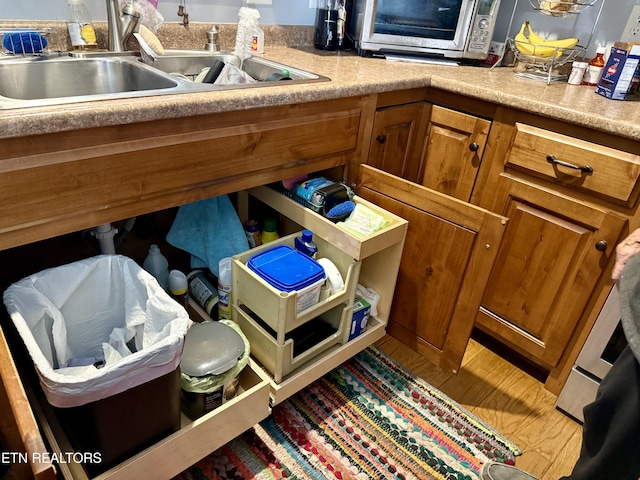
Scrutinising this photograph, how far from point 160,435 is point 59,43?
109cm

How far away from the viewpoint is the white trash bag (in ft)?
2.51

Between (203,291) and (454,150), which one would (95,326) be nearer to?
(203,291)

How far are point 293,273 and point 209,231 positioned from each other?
420 mm

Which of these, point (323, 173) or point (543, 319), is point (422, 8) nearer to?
point (323, 173)

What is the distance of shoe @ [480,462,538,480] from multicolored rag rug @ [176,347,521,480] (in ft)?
0.12

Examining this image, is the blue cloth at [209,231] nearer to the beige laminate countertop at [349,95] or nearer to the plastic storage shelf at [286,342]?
the plastic storage shelf at [286,342]

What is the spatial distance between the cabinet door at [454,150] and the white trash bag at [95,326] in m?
1.03

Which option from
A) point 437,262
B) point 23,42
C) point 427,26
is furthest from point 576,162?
point 23,42

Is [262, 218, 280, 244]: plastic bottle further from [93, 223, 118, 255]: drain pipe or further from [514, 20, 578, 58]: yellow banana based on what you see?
[514, 20, 578, 58]: yellow banana

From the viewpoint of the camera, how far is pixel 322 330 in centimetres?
133

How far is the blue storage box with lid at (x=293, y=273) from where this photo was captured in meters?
1.11

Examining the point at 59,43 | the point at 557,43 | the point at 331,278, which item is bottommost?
the point at 331,278

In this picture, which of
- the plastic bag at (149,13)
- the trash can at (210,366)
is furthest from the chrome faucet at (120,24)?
the trash can at (210,366)

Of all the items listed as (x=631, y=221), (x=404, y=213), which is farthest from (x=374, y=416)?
(x=631, y=221)
